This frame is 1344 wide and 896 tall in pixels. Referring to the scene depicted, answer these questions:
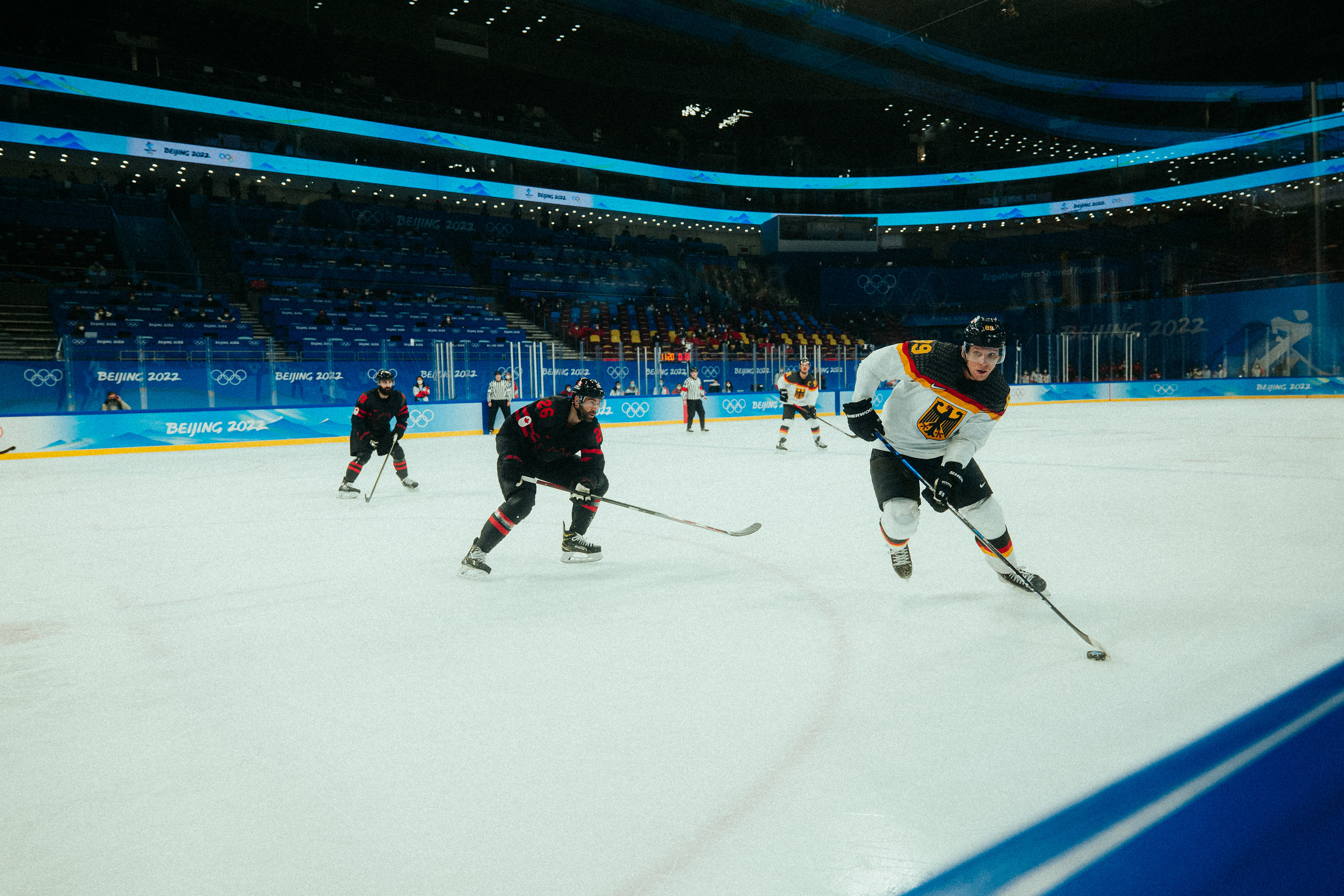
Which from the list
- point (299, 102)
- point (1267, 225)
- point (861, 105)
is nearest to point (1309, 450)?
point (1267, 225)

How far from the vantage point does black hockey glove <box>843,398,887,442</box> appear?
12.4ft

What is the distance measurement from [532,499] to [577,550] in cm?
49

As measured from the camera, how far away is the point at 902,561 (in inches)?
151

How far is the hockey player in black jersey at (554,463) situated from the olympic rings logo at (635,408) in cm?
1256

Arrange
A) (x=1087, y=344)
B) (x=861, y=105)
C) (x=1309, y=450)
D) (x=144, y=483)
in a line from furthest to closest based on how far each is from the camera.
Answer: (x=861, y=105), (x=1087, y=344), (x=1309, y=450), (x=144, y=483)

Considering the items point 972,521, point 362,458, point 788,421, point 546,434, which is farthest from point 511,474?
point 788,421

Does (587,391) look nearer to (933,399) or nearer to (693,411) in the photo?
(933,399)

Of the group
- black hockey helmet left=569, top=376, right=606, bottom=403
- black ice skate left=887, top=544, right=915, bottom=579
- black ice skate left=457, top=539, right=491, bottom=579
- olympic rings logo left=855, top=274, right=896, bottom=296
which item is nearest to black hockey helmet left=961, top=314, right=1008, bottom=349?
black ice skate left=887, top=544, right=915, bottom=579

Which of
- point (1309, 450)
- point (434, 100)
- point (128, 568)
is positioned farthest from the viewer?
point (434, 100)

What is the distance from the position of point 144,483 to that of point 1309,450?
13.6 meters

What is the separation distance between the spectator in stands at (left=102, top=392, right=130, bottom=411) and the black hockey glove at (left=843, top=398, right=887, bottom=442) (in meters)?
13.3

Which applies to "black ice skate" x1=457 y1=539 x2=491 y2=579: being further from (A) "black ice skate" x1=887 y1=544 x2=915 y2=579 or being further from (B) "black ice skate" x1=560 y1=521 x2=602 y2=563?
(A) "black ice skate" x1=887 y1=544 x2=915 y2=579

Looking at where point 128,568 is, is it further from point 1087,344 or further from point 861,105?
point 861,105

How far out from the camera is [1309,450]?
8.91 meters
